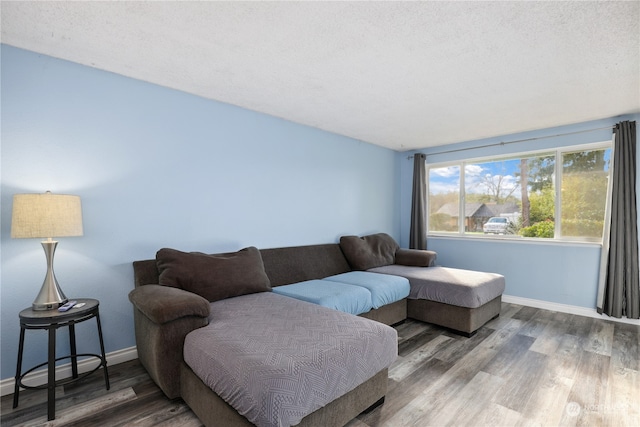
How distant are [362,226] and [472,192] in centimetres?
176

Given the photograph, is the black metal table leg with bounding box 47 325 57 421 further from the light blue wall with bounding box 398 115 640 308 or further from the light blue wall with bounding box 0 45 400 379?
the light blue wall with bounding box 398 115 640 308

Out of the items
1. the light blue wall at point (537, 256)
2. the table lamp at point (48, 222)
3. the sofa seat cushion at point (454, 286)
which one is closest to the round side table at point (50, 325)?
the table lamp at point (48, 222)

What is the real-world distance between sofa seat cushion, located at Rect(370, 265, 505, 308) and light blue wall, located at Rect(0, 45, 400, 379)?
1.46 m

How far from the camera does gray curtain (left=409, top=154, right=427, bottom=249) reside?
4871mm

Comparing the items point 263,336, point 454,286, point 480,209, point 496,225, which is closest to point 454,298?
point 454,286

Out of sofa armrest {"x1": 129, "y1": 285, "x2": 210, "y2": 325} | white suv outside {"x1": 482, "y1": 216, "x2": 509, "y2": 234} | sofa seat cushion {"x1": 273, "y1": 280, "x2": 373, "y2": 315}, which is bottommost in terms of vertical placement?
sofa seat cushion {"x1": 273, "y1": 280, "x2": 373, "y2": 315}

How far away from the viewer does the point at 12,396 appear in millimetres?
1959

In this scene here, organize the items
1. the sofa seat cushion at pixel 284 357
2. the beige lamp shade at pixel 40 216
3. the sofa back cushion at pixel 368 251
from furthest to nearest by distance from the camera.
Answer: the sofa back cushion at pixel 368 251
the beige lamp shade at pixel 40 216
the sofa seat cushion at pixel 284 357

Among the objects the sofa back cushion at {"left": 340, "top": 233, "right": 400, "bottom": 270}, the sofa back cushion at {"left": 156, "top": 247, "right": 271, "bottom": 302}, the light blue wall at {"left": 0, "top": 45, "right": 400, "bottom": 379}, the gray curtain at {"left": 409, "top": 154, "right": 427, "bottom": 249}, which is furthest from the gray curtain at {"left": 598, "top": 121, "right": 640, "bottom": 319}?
the sofa back cushion at {"left": 156, "top": 247, "right": 271, "bottom": 302}

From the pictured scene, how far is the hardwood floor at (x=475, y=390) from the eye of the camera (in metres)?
1.77

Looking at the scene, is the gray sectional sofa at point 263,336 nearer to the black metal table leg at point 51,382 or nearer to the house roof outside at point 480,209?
the black metal table leg at point 51,382

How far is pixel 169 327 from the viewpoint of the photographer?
1.81 meters

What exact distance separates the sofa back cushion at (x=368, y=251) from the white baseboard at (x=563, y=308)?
5.54 feet

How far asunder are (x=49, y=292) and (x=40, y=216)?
1.62 feet
